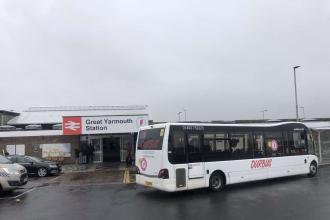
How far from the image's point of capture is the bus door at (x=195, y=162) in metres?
14.1

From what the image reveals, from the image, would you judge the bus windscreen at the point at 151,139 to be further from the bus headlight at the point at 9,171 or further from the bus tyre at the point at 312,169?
the bus tyre at the point at 312,169

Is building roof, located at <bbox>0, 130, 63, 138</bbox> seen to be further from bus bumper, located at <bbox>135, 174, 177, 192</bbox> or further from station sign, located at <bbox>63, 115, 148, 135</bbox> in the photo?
A: bus bumper, located at <bbox>135, 174, 177, 192</bbox>

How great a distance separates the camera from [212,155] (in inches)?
590

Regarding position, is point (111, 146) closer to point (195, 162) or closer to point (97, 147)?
point (97, 147)

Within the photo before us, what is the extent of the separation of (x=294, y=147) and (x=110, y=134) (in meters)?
17.3

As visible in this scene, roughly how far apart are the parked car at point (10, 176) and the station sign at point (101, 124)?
43.8 ft

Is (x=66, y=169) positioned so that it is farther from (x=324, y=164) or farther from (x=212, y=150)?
(x=324, y=164)

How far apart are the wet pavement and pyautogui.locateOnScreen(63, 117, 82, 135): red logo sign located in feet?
40.9

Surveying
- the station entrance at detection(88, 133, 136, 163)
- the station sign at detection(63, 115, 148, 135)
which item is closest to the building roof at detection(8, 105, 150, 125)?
the station entrance at detection(88, 133, 136, 163)

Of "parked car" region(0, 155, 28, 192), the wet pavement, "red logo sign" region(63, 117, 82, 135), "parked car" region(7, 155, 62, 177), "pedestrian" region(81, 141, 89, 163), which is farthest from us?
"pedestrian" region(81, 141, 89, 163)

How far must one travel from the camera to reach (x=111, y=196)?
14375 mm

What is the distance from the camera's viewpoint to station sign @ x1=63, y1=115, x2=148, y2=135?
29.3m

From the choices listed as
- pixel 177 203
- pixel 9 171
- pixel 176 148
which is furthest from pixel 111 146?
pixel 177 203

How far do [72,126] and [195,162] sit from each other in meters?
17.1
